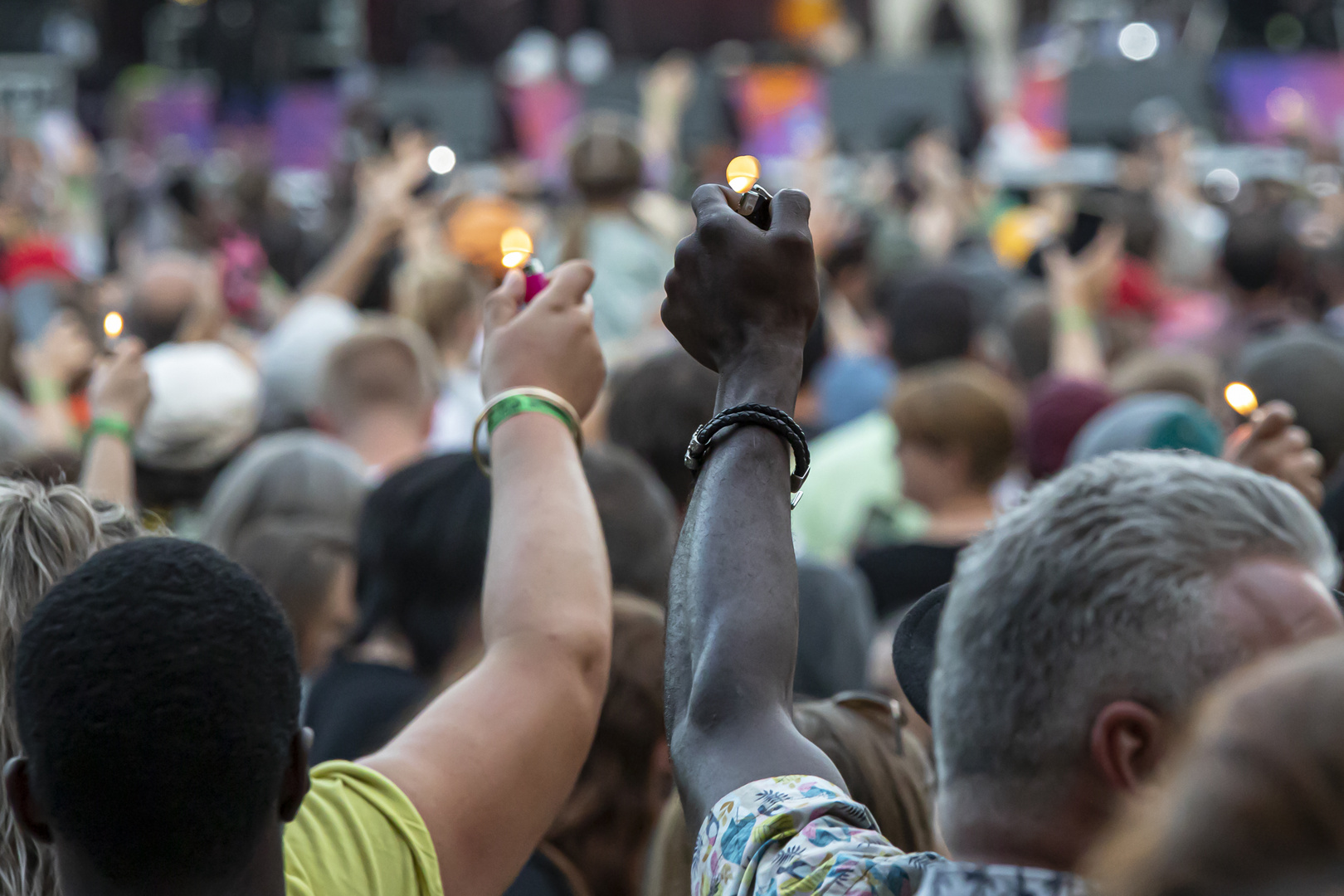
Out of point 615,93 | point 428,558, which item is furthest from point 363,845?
point 615,93

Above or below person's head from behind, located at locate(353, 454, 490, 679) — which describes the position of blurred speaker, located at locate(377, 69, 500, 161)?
above

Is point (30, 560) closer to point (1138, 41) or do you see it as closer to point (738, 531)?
point (738, 531)

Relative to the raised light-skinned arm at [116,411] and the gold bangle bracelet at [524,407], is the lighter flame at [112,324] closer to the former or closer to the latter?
the raised light-skinned arm at [116,411]

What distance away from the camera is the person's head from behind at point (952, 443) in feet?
10.9

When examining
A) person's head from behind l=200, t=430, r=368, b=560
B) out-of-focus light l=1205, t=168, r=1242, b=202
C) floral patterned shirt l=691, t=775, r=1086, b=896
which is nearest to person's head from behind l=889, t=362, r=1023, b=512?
person's head from behind l=200, t=430, r=368, b=560

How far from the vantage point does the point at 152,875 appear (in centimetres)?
116

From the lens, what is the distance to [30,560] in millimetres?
1436

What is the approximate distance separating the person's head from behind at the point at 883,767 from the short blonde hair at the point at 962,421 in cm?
163

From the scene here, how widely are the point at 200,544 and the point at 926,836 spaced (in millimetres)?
871

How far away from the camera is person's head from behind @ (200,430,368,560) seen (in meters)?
3.04

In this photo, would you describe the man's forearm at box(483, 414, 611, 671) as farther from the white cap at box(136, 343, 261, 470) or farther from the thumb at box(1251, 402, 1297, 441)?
the white cap at box(136, 343, 261, 470)

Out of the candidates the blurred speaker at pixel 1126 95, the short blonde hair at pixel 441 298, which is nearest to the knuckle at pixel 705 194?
the short blonde hair at pixel 441 298

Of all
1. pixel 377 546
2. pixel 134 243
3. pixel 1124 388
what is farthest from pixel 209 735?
pixel 134 243

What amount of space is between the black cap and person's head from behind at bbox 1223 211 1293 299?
403cm
